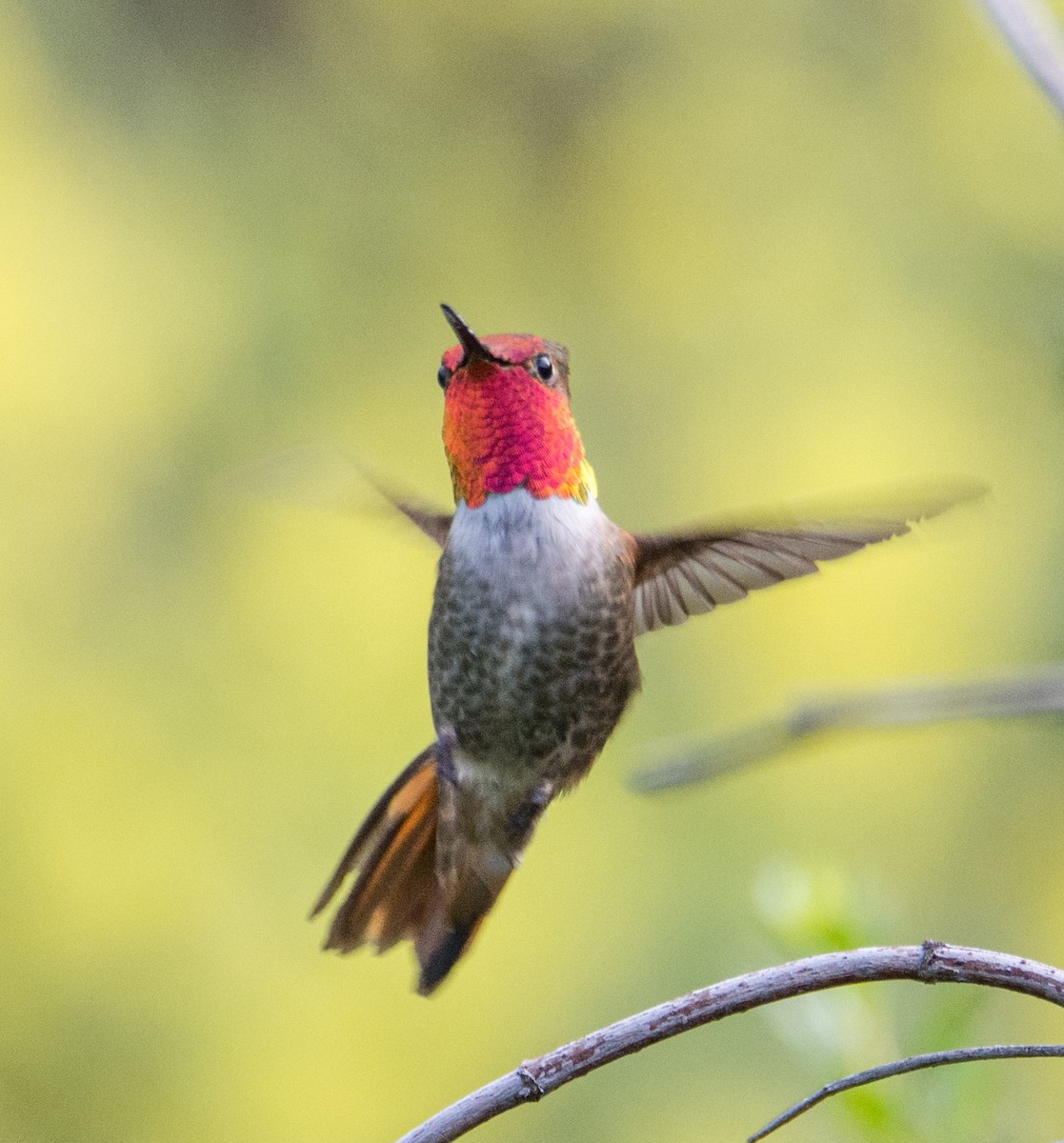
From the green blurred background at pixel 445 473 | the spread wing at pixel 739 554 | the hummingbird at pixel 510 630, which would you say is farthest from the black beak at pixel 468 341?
the green blurred background at pixel 445 473

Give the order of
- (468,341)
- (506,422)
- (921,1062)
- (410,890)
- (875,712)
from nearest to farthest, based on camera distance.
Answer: (921,1062) < (875,712) < (468,341) < (506,422) < (410,890)

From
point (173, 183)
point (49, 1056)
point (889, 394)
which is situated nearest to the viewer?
point (49, 1056)

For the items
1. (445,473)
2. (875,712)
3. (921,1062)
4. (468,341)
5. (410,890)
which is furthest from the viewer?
(445,473)

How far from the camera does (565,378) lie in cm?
232

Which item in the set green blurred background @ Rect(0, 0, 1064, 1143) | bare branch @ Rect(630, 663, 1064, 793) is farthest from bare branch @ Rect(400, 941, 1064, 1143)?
green blurred background @ Rect(0, 0, 1064, 1143)

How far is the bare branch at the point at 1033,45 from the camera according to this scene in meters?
1.37

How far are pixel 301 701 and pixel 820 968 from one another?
14.0 ft

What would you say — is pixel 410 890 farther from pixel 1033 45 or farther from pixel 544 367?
pixel 1033 45

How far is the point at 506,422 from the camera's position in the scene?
215cm

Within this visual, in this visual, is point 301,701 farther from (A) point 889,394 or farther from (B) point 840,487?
(A) point 889,394

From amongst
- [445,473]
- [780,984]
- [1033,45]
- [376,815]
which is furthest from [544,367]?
[445,473]

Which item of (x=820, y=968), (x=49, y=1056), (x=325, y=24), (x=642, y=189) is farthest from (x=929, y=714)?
(x=325, y=24)

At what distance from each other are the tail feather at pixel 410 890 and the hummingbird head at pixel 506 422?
0.39m

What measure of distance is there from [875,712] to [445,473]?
453 centimetres
